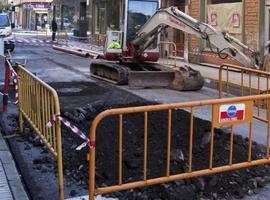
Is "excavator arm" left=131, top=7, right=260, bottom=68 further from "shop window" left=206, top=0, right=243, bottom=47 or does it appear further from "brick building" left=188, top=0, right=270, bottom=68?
"shop window" left=206, top=0, right=243, bottom=47

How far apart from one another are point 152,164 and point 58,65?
48.3 feet

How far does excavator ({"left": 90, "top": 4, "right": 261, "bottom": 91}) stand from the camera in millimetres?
12938

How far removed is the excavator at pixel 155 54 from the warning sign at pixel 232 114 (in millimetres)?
6049

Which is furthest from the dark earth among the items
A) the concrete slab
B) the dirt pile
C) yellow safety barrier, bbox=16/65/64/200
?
yellow safety barrier, bbox=16/65/64/200

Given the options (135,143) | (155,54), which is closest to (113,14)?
(155,54)

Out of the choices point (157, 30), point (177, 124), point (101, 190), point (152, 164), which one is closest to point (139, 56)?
point (157, 30)

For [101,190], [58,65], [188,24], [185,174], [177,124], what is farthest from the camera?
[58,65]

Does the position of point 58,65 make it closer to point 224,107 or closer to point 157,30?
point 157,30

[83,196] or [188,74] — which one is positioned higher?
[188,74]

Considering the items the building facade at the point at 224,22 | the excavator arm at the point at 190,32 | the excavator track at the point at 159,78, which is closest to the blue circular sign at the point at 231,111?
the excavator arm at the point at 190,32

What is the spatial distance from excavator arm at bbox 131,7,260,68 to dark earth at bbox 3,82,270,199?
3.64 meters

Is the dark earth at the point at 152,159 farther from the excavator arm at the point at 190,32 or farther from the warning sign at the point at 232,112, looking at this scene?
the excavator arm at the point at 190,32

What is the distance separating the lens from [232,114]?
6.25m

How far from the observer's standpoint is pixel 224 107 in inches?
243
